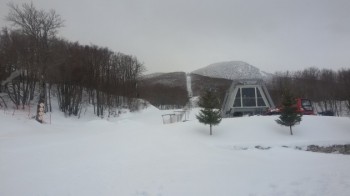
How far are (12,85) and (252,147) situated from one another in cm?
3306

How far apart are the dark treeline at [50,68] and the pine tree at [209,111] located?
18482 millimetres

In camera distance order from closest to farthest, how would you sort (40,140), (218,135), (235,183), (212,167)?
(235,183) → (212,167) → (40,140) → (218,135)

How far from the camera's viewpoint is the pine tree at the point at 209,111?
24.6 meters

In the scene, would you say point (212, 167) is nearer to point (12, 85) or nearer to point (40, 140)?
point (40, 140)

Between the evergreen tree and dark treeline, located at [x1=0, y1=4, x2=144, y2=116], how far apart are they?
81.7 ft

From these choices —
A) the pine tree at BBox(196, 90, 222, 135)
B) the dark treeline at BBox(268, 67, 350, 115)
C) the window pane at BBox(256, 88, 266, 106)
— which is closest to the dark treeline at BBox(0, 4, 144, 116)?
the pine tree at BBox(196, 90, 222, 135)

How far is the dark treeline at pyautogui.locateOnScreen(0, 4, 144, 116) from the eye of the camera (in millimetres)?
33906

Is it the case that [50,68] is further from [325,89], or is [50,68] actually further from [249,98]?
[325,89]

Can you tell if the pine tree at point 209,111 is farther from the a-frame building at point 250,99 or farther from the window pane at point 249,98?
the window pane at point 249,98

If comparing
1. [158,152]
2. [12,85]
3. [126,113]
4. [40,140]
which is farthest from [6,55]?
[158,152]

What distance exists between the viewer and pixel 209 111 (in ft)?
80.8

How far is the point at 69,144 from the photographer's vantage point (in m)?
14.7

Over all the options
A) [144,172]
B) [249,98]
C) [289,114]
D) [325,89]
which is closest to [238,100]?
[249,98]

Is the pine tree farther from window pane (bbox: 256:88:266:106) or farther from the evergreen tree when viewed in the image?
window pane (bbox: 256:88:266:106)
